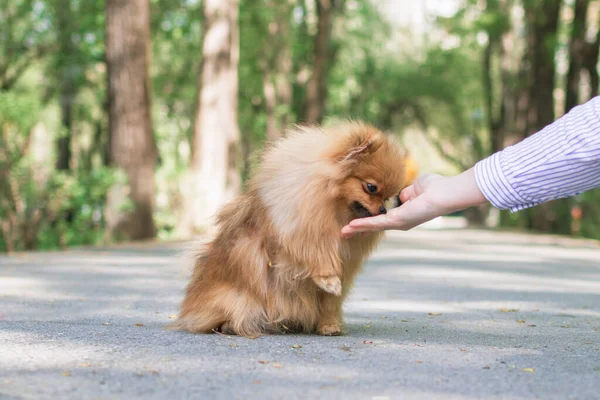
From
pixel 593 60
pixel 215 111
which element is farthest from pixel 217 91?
pixel 593 60

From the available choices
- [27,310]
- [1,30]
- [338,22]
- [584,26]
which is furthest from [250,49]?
[27,310]

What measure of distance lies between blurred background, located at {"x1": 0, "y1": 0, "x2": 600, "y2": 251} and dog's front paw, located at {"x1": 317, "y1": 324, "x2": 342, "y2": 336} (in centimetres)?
133

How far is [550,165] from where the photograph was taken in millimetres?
4598

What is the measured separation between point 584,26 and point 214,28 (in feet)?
34.5

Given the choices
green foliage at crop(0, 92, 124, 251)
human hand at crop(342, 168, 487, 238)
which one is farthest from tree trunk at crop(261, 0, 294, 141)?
human hand at crop(342, 168, 487, 238)

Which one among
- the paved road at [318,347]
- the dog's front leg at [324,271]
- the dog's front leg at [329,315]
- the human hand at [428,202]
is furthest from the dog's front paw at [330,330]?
the human hand at [428,202]

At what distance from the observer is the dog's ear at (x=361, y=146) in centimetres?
565

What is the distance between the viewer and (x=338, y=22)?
4406 cm

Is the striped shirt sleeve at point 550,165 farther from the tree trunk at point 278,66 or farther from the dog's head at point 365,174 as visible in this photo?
the tree trunk at point 278,66

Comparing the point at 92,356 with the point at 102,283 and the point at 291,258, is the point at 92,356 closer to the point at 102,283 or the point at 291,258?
the point at 291,258

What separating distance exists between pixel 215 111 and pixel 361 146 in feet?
51.5

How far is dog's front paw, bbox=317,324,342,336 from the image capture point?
5.91 metres

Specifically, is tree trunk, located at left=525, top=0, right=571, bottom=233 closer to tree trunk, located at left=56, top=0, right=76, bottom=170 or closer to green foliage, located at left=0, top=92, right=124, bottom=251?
tree trunk, located at left=56, top=0, right=76, bottom=170

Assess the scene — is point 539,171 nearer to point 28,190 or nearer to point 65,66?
point 28,190
